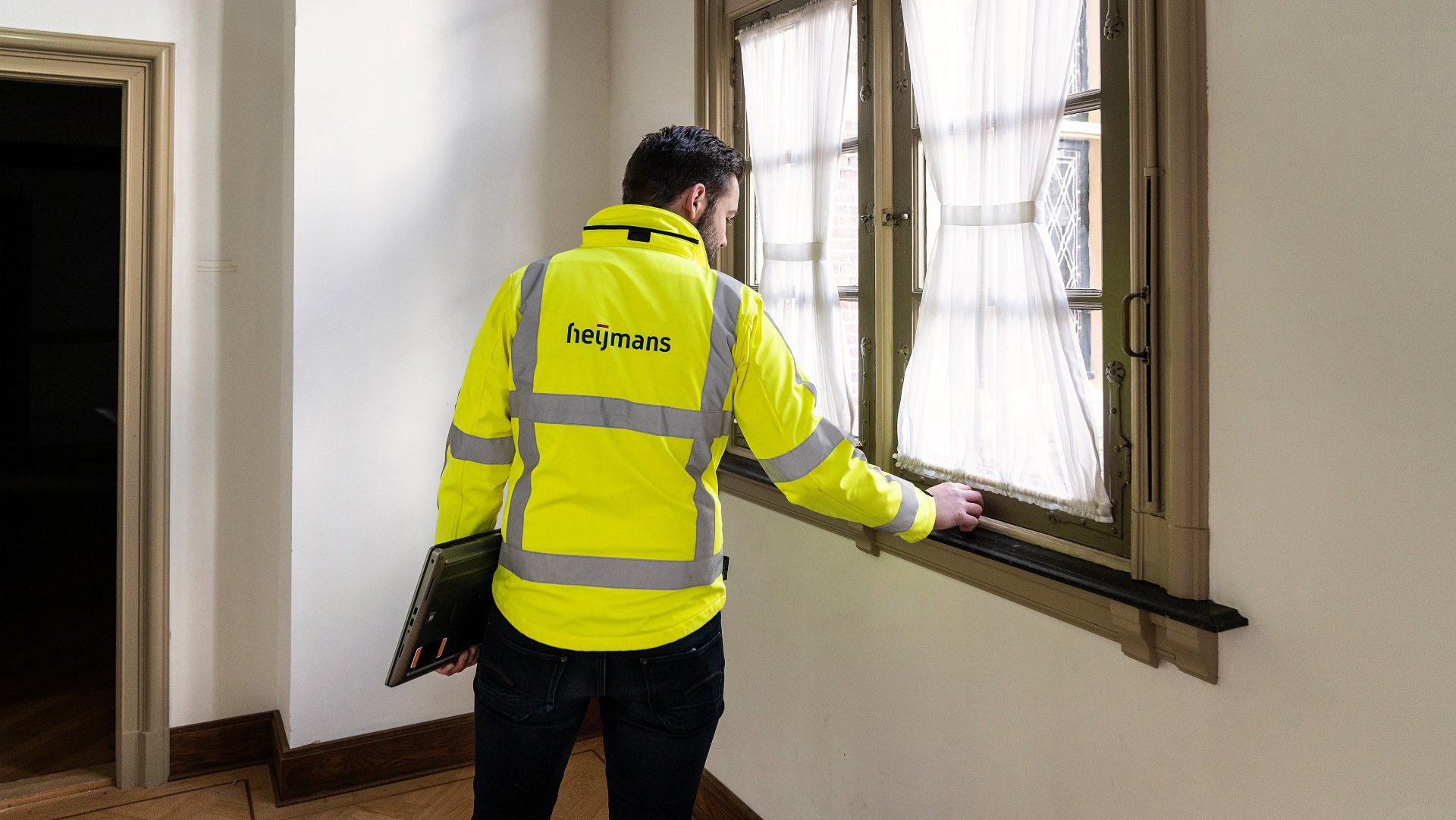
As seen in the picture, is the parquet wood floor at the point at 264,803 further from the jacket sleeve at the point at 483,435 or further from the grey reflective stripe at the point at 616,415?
the grey reflective stripe at the point at 616,415

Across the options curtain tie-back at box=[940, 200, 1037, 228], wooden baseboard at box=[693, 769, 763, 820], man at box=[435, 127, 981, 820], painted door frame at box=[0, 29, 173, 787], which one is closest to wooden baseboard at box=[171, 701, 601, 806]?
painted door frame at box=[0, 29, 173, 787]

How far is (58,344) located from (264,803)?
4494 mm

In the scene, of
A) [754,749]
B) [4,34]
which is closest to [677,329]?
[754,749]

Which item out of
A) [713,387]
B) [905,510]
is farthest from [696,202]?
[905,510]

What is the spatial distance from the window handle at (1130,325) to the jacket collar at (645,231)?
29.0 inches

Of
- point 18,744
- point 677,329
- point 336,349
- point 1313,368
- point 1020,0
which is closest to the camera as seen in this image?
point 1313,368

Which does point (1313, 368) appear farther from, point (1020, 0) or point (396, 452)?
point (396, 452)

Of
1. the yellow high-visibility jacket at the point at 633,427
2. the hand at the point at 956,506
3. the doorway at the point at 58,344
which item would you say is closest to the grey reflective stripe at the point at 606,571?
the yellow high-visibility jacket at the point at 633,427

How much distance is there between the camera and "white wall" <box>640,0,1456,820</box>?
48.6 inches

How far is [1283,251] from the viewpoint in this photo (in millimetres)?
1393

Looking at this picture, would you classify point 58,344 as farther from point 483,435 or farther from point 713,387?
point 713,387

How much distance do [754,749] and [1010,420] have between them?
144cm

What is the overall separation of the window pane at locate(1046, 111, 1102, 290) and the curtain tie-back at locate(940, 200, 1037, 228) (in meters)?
0.04

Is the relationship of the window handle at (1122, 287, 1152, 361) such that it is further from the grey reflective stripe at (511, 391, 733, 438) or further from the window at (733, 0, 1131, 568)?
the grey reflective stripe at (511, 391, 733, 438)
